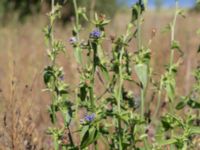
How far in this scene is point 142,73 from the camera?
1.79 metres

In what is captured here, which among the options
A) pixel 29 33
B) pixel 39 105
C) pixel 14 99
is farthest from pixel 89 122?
pixel 29 33

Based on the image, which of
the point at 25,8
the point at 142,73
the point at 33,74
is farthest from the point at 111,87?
the point at 25,8

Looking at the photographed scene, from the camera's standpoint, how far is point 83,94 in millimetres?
1907

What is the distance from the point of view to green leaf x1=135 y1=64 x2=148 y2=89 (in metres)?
1.77

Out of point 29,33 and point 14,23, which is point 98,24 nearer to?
point 29,33

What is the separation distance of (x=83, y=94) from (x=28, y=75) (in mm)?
3273

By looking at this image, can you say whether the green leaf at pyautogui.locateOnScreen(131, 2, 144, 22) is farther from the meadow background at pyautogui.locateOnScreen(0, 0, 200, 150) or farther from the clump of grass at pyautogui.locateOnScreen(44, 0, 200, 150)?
the meadow background at pyautogui.locateOnScreen(0, 0, 200, 150)

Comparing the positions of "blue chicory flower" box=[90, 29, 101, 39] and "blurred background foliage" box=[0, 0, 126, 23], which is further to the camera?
"blurred background foliage" box=[0, 0, 126, 23]

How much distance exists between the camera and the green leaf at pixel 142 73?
1.77 meters

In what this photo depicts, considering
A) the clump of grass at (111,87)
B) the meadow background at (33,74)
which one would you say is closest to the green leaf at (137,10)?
the clump of grass at (111,87)

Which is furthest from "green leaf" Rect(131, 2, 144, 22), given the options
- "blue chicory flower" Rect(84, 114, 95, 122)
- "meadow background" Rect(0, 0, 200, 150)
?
"blue chicory flower" Rect(84, 114, 95, 122)

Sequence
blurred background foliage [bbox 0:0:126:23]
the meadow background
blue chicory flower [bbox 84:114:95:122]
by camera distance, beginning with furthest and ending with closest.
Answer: blurred background foliage [bbox 0:0:126:23]
the meadow background
blue chicory flower [bbox 84:114:95:122]

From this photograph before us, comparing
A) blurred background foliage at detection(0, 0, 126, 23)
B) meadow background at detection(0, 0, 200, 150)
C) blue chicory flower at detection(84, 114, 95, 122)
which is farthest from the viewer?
blurred background foliage at detection(0, 0, 126, 23)

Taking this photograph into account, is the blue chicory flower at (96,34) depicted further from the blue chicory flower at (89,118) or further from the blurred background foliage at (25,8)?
the blurred background foliage at (25,8)
